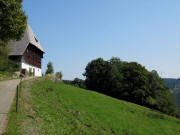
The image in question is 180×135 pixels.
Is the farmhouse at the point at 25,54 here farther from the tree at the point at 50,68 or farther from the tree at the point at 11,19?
the tree at the point at 11,19

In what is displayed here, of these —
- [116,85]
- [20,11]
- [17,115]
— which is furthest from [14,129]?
[116,85]

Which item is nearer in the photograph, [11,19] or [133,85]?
[11,19]

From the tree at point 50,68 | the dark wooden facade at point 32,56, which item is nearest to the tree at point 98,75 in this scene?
the tree at point 50,68

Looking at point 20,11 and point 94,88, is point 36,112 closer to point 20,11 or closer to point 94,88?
point 20,11

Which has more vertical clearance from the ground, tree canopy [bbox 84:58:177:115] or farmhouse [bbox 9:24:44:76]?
farmhouse [bbox 9:24:44:76]

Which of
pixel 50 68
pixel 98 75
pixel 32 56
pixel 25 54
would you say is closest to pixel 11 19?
pixel 25 54

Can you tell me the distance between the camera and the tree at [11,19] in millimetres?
14892

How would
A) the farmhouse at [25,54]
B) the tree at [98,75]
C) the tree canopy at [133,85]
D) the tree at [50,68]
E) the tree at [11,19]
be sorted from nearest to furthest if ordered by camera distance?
1. the tree at [11,19]
2. the farmhouse at [25,54]
3. the tree canopy at [133,85]
4. the tree at [50,68]
5. the tree at [98,75]

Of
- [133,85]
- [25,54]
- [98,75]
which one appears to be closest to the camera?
[25,54]

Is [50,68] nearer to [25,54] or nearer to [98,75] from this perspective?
[25,54]

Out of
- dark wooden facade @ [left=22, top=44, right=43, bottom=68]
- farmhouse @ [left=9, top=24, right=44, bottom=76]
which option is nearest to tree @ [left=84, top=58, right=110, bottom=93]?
dark wooden facade @ [left=22, top=44, right=43, bottom=68]

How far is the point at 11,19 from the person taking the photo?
50.3ft

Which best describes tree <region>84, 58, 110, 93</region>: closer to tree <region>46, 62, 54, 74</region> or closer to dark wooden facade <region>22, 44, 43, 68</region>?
tree <region>46, 62, 54, 74</region>

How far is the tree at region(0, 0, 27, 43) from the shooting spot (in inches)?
586
